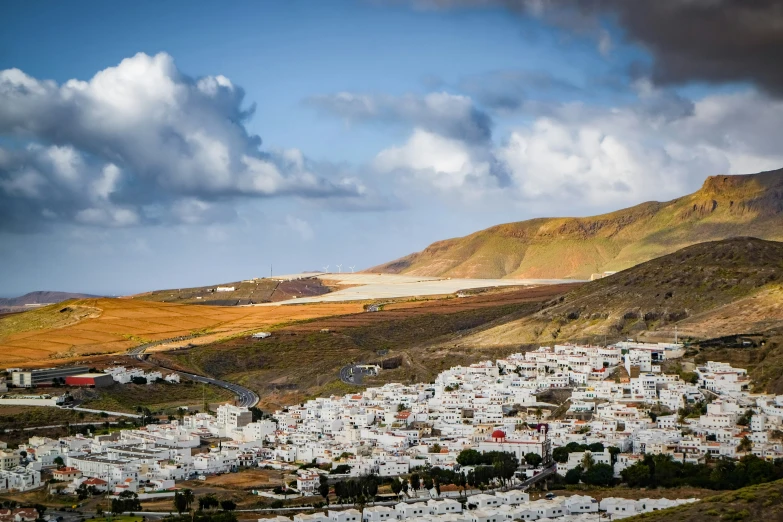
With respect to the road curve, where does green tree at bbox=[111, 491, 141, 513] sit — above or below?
below

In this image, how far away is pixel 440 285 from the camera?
188 metres

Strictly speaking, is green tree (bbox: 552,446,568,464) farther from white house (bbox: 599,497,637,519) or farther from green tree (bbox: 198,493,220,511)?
green tree (bbox: 198,493,220,511)

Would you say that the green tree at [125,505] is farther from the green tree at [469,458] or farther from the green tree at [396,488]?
the green tree at [469,458]

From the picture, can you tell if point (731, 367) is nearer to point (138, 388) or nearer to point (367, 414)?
point (367, 414)

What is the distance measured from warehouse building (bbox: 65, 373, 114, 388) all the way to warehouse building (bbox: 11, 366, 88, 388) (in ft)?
4.03

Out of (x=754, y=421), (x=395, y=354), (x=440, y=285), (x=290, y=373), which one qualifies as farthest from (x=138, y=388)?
(x=440, y=285)

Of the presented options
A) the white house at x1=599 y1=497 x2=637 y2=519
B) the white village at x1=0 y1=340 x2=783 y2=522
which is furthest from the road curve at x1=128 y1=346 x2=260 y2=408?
the white house at x1=599 y1=497 x2=637 y2=519

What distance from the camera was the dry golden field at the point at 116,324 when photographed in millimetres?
111062

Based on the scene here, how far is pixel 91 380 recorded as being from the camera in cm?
8762

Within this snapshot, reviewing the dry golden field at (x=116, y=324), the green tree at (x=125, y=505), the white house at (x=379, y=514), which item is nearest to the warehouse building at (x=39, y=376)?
the dry golden field at (x=116, y=324)

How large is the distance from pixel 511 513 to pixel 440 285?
142m

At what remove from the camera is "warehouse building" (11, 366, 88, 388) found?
3472 inches

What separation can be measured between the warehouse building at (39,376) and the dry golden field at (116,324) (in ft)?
28.7

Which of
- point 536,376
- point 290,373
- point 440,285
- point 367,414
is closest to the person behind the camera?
point 367,414
